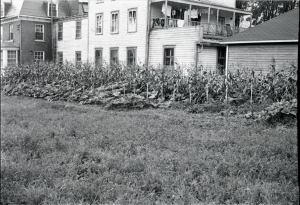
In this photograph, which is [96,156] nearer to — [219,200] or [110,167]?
[110,167]

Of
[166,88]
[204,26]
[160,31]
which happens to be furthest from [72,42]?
[166,88]

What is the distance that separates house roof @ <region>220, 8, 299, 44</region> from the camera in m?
18.7

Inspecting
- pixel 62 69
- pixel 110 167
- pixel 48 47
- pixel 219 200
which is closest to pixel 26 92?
pixel 62 69

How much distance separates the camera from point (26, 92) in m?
18.5

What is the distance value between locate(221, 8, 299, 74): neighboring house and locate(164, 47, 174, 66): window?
15.5 ft

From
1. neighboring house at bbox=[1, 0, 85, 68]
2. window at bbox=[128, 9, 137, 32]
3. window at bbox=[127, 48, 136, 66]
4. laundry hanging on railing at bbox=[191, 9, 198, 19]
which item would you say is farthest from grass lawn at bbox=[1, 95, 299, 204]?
neighboring house at bbox=[1, 0, 85, 68]

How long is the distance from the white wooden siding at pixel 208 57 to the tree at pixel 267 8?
10.6m

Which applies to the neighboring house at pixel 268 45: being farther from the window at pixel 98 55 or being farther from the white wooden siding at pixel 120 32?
the window at pixel 98 55

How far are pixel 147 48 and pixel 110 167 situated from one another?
20273 millimetres

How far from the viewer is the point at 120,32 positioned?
28.0 meters

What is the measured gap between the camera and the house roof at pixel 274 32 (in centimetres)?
1873

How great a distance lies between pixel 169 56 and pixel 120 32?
17.1ft

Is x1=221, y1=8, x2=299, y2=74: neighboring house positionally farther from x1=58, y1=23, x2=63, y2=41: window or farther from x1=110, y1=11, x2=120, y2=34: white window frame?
x1=58, y1=23, x2=63, y2=41: window

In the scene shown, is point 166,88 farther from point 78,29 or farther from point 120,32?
point 78,29
